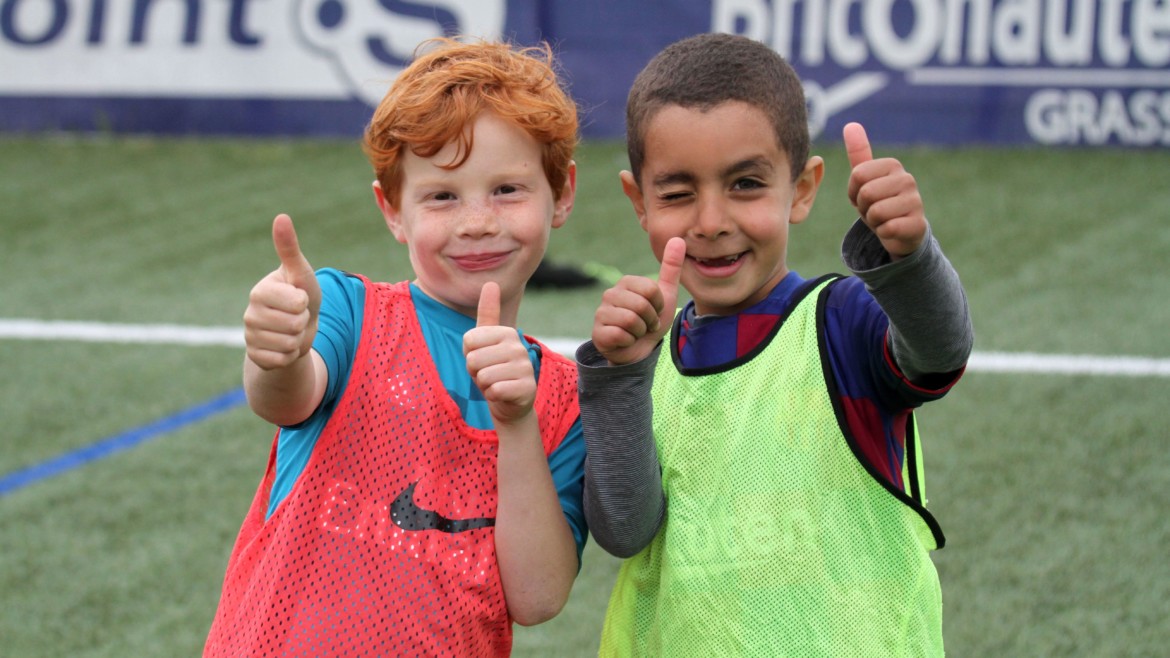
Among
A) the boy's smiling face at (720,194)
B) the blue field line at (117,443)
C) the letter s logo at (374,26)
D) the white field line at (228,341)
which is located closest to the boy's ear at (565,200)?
the boy's smiling face at (720,194)

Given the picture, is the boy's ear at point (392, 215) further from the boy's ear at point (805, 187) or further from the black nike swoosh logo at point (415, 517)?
the boy's ear at point (805, 187)

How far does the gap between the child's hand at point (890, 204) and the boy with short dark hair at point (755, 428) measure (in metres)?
0.15

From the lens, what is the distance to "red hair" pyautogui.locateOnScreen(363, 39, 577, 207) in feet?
6.31

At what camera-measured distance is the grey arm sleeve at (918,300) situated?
5.65ft

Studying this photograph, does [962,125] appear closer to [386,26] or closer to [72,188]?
[386,26]

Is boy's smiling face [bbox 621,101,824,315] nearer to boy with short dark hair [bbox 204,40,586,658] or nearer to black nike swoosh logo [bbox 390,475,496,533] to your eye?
boy with short dark hair [bbox 204,40,586,658]

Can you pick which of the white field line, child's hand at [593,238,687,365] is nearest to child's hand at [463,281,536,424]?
child's hand at [593,238,687,365]

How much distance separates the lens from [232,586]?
6.18ft

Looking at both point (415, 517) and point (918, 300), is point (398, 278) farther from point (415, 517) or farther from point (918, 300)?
point (918, 300)

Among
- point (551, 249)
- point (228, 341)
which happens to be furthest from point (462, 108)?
point (551, 249)

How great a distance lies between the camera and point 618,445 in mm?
1841

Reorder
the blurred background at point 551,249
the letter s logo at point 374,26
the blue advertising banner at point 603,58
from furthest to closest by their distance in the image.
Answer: the letter s logo at point 374,26 < the blue advertising banner at point 603,58 < the blurred background at point 551,249

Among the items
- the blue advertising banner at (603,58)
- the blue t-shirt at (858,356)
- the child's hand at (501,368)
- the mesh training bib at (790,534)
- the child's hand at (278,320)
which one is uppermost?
the child's hand at (278,320)

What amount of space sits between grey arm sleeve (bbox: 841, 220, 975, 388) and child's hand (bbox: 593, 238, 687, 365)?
0.80 ft
